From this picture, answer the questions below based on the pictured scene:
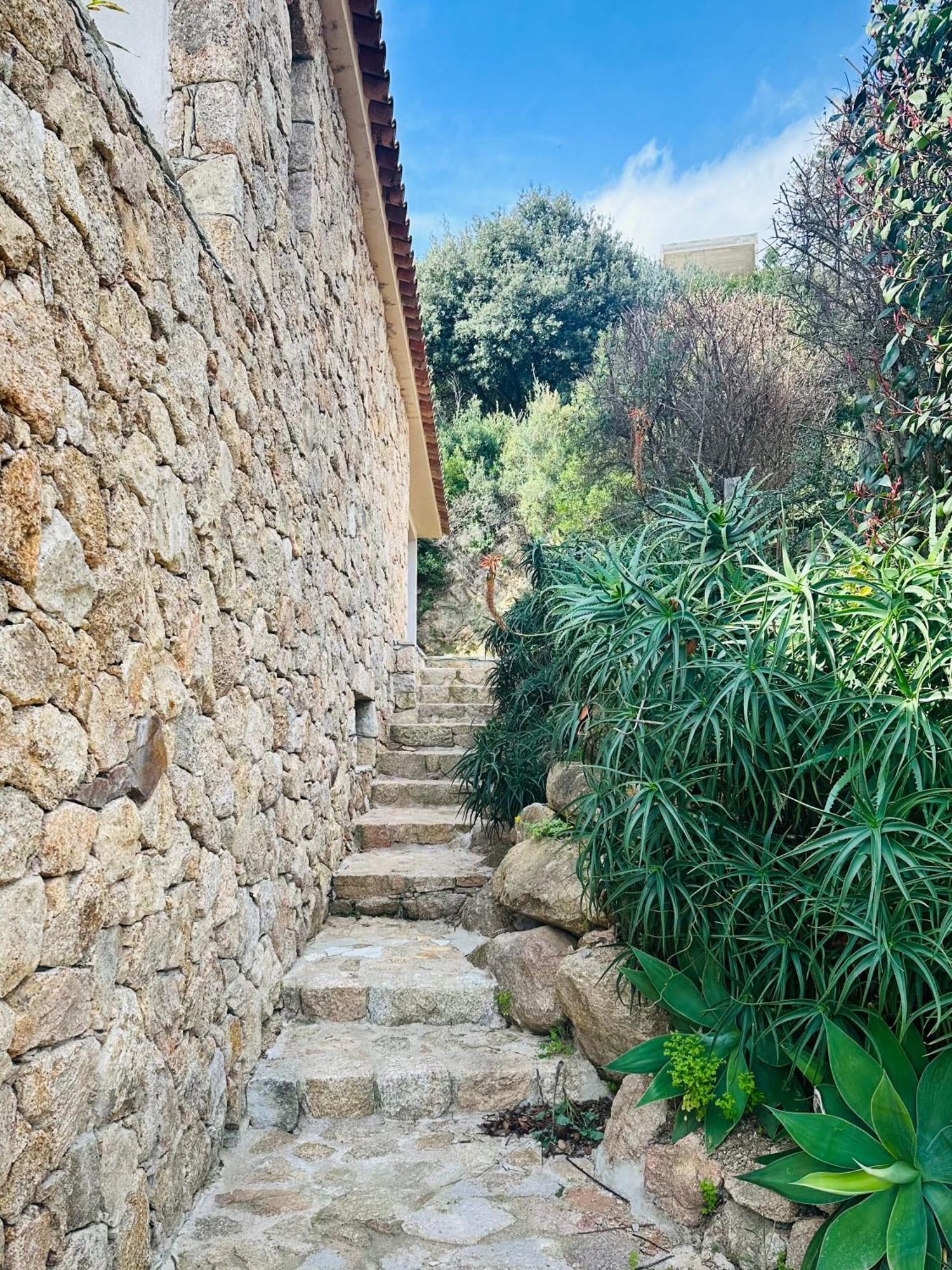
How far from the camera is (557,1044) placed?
328 cm

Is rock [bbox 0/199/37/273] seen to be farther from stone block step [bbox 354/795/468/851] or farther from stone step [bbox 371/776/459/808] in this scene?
stone step [bbox 371/776/459/808]

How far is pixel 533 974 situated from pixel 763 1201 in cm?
129

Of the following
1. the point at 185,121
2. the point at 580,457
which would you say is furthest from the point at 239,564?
the point at 580,457

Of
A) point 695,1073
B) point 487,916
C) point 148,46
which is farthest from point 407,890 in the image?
point 148,46

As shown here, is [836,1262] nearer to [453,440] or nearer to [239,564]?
[239,564]

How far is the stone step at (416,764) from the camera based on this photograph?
6141 millimetres

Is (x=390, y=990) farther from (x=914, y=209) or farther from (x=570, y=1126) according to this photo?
(x=914, y=209)

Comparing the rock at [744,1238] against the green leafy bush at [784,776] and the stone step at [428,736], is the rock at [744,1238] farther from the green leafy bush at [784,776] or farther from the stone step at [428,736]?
the stone step at [428,736]

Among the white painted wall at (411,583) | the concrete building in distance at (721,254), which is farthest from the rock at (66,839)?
the concrete building in distance at (721,254)

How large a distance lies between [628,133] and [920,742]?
2375 centimetres

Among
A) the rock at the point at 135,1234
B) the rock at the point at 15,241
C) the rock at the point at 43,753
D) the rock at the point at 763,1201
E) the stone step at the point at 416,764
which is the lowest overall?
the rock at the point at 763,1201

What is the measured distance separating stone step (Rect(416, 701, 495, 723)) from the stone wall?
2884 millimetres

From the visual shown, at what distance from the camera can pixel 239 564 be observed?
2.95 m

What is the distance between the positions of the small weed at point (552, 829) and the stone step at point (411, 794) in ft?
6.40
